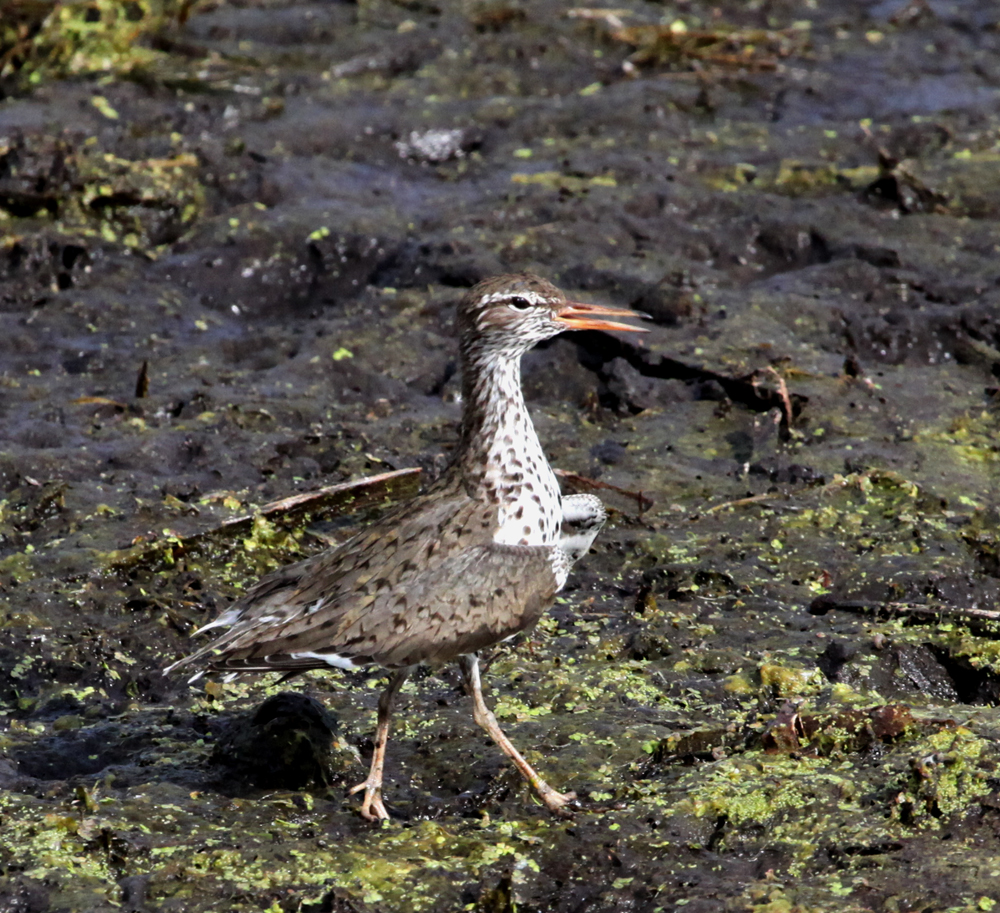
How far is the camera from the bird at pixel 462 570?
5672 mm

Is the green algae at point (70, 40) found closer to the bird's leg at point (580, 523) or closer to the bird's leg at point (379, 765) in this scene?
the bird's leg at point (580, 523)

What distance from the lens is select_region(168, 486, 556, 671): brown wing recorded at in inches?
223

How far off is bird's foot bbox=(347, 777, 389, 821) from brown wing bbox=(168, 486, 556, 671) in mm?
479

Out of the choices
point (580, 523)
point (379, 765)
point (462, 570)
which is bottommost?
point (379, 765)

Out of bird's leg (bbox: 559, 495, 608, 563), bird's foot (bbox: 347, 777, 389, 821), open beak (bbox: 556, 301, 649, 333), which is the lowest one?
bird's foot (bbox: 347, 777, 389, 821)

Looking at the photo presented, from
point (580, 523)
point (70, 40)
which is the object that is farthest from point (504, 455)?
point (70, 40)

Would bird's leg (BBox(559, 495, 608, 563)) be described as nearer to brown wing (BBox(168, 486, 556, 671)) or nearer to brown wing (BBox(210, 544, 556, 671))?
brown wing (BBox(168, 486, 556, 671))

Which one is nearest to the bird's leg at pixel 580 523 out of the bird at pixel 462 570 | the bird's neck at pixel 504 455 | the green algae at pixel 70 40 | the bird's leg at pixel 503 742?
the bird at pixel 462 570

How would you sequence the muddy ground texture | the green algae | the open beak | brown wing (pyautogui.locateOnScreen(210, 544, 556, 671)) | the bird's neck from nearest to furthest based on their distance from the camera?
the muddy ground texture → brown wing (pyautogui.locateOnScreen(210, 544, 556, 671)) → the bird's neck → the open beak → the green algae

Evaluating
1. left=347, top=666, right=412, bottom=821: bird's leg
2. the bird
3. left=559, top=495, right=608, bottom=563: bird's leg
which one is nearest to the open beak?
the bird

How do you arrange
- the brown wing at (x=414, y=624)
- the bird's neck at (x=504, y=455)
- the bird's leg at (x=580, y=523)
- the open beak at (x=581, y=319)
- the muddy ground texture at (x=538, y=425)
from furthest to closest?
the open beak at (x=581, y=319)
the bird's leg at (x=580, y=523)
the bird's neck at (x=504, y=455)
the brown wing at (x=414, y=624)
the muddy ground texture at (x=538, y=425)

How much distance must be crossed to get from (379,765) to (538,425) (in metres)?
3.56

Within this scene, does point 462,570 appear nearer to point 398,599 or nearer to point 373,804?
point 398,599

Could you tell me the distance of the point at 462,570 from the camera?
5820 millimetres
